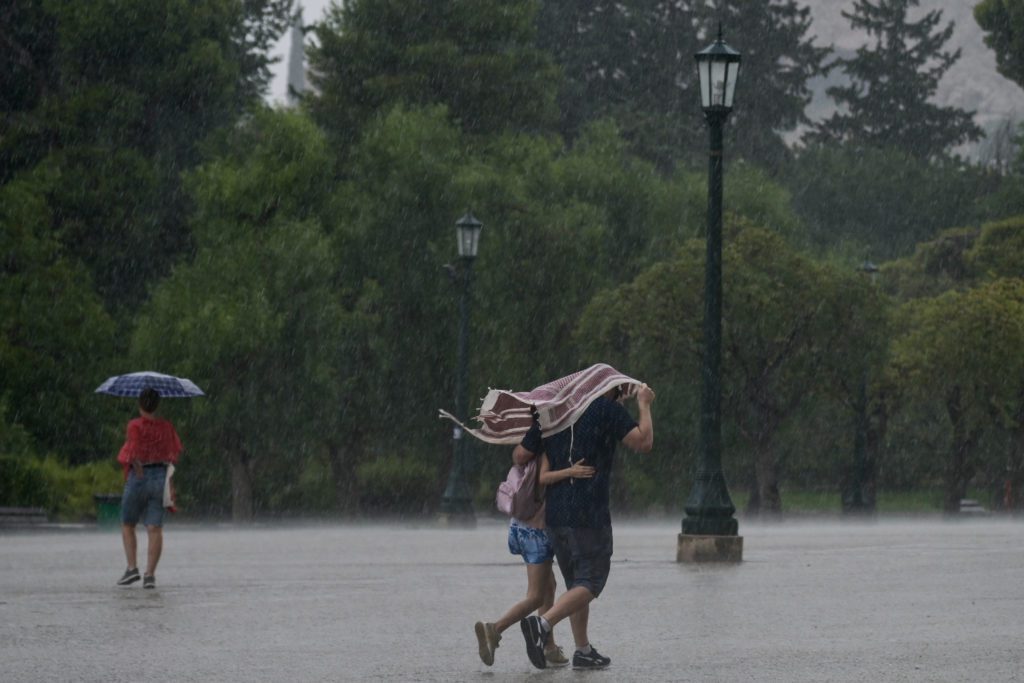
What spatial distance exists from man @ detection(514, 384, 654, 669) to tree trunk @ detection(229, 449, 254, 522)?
120 feet

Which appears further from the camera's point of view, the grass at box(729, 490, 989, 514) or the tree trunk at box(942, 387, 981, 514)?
the grass at box(729, 490, 989, 514)

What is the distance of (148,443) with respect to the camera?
17.0 metres

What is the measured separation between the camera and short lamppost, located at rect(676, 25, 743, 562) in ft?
69.9

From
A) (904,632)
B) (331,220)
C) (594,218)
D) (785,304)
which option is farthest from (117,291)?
(904,632)

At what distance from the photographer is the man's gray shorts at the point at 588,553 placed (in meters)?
10.7

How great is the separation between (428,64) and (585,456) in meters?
49.3

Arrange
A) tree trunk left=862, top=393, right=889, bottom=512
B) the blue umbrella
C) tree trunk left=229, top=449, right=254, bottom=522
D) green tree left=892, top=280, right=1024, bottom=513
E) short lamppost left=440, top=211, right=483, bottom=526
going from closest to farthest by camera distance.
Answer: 1. the blue umbrella
2. short lamppost left=440, top=211, right=483, bottom=526
3. tree trunk left=229, top=449, right=254, bottom=522
4. green tree left=892, top=280, right=1024, bottom=513
5. tree trunk left=862, top=393, right=889, bottom=512

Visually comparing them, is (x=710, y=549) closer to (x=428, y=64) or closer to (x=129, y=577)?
(x=129, y=577)

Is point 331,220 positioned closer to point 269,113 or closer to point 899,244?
point 269,113

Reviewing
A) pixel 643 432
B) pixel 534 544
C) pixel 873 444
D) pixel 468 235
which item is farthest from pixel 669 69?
pixel 643 432

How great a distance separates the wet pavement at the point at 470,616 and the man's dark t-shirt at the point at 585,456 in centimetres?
84

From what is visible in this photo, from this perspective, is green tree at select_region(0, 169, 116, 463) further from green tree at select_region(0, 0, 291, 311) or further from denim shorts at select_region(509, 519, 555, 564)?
denim shorts at select_region(509, 519, 555, 564)

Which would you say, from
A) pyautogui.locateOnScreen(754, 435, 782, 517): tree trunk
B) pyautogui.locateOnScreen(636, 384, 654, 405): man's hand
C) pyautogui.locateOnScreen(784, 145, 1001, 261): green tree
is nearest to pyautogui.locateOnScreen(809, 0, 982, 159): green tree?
pyautogui.locateOnScreen(784, 145, 1001, 261): green tree

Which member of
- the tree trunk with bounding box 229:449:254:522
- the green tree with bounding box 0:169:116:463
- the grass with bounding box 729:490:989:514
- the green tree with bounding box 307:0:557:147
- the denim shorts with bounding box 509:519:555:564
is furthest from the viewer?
the grass with bounding box 729:490:989:514
